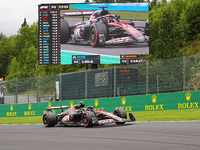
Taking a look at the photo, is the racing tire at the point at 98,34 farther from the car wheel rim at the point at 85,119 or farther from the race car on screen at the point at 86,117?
the car wheel rim at the point at 85,119

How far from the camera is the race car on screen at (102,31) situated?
2786cm

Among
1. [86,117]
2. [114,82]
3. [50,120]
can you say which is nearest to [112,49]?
[114,82]

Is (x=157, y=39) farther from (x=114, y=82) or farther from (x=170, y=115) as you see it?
(x=170, y=115)

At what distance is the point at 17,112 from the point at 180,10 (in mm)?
40087

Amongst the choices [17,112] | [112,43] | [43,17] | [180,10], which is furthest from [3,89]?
[180,10]

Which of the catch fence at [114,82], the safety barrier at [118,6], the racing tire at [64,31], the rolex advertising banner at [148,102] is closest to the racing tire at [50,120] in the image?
the rolex advertising banner at [148,102]

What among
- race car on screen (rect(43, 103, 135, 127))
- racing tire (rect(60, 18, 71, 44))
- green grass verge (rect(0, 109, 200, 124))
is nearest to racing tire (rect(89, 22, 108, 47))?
racing tire (rect(60, 18, 71, 44))

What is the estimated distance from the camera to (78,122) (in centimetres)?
1284

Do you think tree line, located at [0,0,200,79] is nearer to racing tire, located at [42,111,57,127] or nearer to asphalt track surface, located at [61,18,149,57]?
asphalt track surface, located at [61,18,149,57]

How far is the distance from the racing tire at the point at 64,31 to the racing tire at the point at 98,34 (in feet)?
5.74

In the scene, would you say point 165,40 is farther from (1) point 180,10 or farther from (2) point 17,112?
(1) point 180,10

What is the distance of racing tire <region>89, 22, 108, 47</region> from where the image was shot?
1088 inches

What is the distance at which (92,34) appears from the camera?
2794cm

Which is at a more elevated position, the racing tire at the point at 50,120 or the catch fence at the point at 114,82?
the catch fence at the point at 114,82
